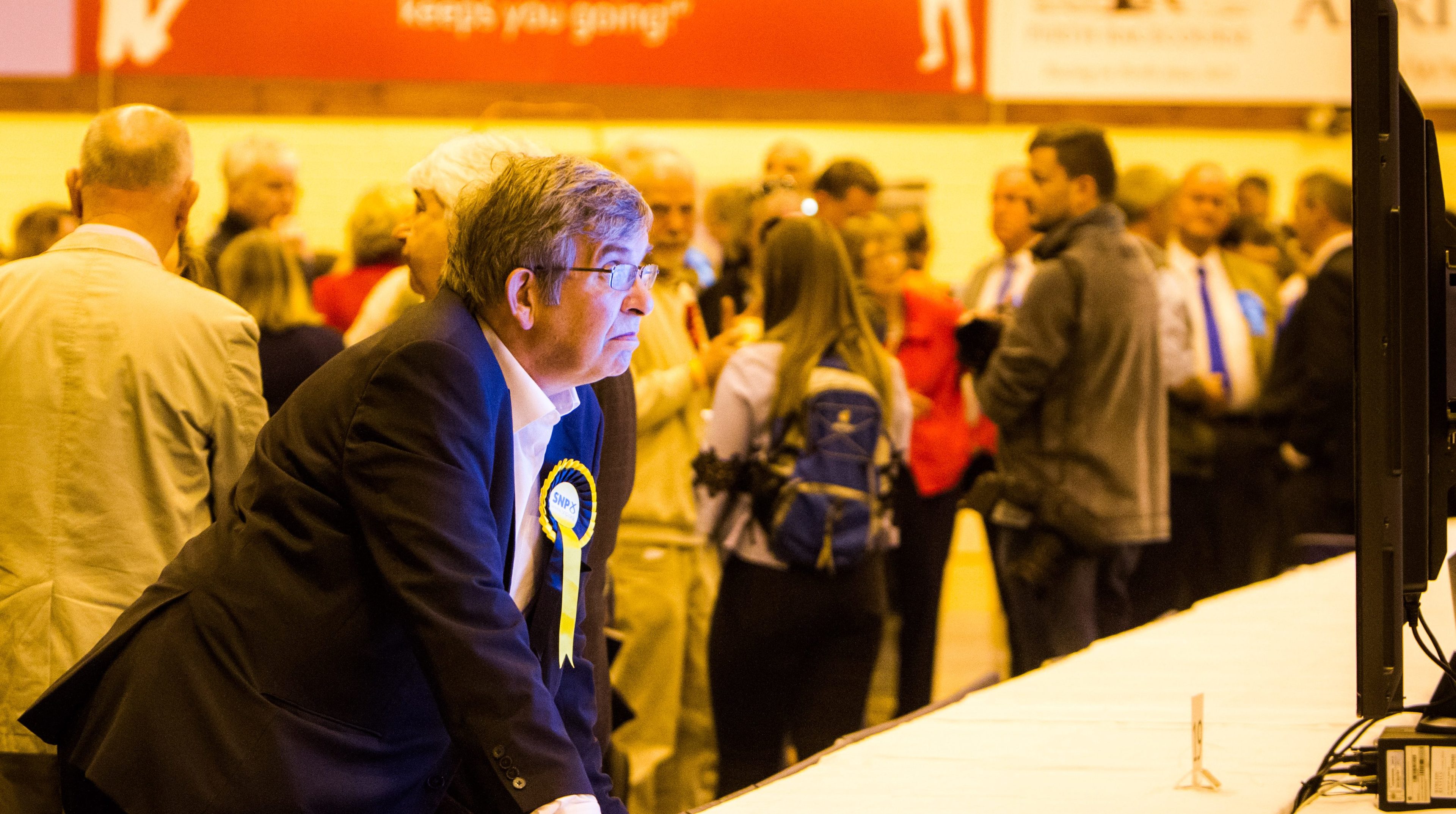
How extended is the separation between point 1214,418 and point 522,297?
390 cm

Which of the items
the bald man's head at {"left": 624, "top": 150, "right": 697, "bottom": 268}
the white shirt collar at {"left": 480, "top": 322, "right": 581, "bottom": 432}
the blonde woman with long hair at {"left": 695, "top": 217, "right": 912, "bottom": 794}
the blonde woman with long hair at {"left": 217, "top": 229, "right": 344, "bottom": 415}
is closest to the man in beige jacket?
the bald man's head at {"left": 624, "top": 150, "right": 697, "bottom": 268}

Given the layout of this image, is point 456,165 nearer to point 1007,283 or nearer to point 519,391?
point 519,391

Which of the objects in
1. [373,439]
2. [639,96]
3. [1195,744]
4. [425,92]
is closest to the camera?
[373,439]

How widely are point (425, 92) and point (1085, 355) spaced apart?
2927 millimetres

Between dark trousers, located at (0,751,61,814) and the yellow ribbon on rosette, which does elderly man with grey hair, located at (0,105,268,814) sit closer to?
dark trousers, located at (0,751,61,814)

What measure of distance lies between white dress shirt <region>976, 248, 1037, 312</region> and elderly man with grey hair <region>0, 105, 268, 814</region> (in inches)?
120

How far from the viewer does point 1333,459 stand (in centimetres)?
524

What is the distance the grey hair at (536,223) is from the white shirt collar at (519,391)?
39 millimetres

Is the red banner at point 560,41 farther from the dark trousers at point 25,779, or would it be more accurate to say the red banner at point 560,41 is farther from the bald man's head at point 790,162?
the dark trousers at point 25,779

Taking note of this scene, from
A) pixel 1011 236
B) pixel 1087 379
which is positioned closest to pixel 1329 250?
pixel 1011 236

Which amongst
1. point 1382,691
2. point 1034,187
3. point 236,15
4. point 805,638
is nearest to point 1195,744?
point 1382,691

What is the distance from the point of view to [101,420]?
2305 mm

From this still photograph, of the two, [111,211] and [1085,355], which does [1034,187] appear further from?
[111,211]

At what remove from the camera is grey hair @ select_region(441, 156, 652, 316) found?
5.14 feet
